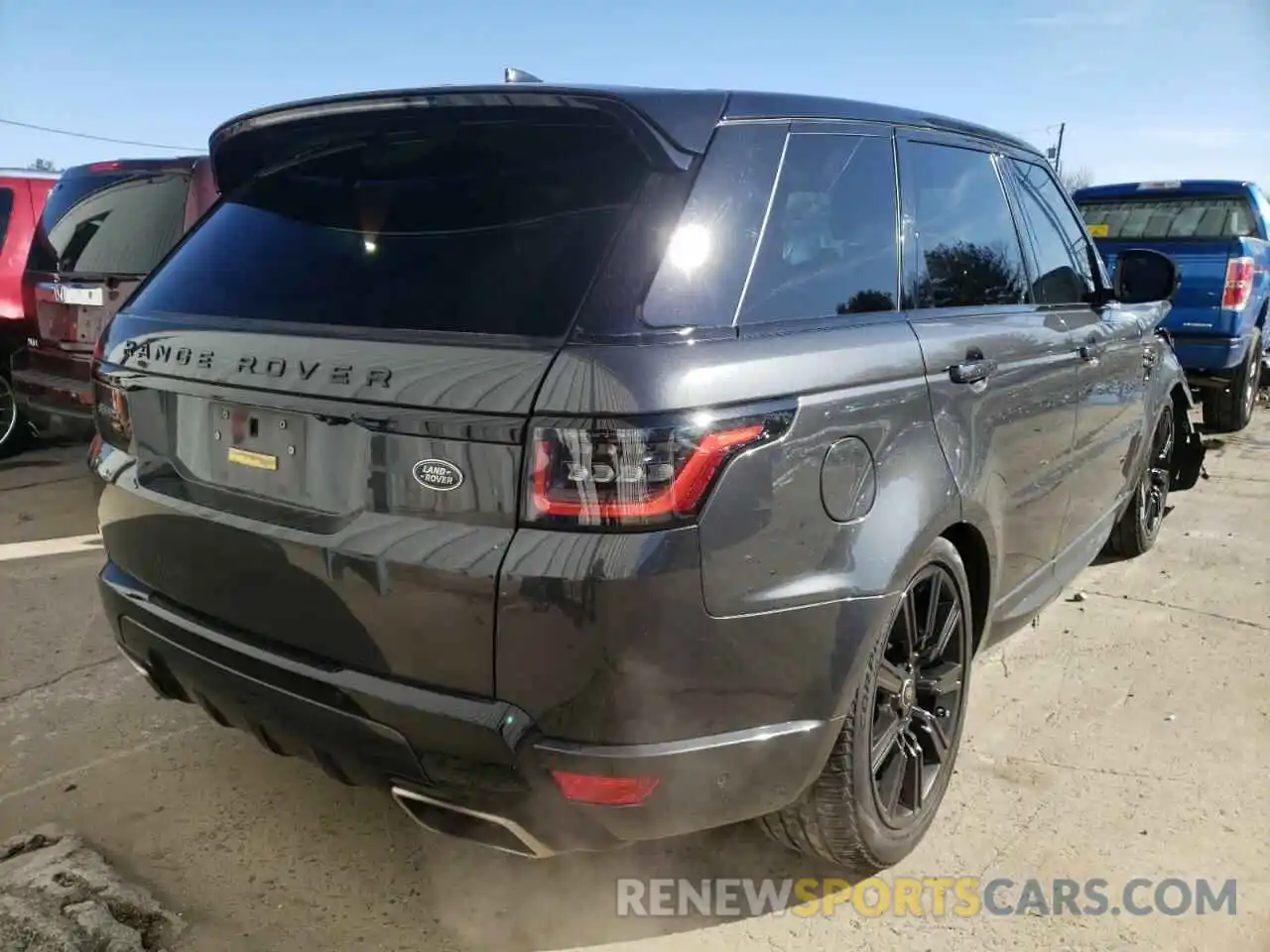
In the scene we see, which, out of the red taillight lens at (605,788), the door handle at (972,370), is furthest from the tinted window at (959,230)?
the red taillight lens at (605,788)

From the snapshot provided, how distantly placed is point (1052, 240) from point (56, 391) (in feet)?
18.2

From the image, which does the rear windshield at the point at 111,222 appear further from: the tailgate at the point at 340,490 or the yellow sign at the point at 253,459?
the yellow sign at the point at 253,459

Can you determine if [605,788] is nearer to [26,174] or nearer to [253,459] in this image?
[253,459]

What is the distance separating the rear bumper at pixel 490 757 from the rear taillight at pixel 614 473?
1.29 feet

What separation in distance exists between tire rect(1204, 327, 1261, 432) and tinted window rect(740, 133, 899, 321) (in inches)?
284

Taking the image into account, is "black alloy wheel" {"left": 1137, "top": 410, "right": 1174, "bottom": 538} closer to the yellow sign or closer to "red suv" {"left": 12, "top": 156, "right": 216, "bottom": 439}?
the yellow sign

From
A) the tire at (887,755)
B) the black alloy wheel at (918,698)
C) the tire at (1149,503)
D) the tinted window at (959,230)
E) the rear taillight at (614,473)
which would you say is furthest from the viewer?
the tire at (1149,503)

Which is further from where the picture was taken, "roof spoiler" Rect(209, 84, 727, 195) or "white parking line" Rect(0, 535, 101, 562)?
"white parking line" Rect(0, 535, 101, 562)

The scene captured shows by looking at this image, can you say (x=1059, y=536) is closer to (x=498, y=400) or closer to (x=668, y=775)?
(x=668, y=775)

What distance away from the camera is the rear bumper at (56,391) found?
5781 mm

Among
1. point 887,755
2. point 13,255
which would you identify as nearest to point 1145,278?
point 887,755

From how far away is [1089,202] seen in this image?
8812 millimetres

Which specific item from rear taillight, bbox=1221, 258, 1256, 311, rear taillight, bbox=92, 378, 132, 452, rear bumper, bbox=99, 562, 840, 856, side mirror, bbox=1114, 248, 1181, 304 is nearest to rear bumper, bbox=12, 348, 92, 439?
rear taillight, bbox=92, 378, 132, 452

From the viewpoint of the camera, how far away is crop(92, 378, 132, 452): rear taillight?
96.1 inches
